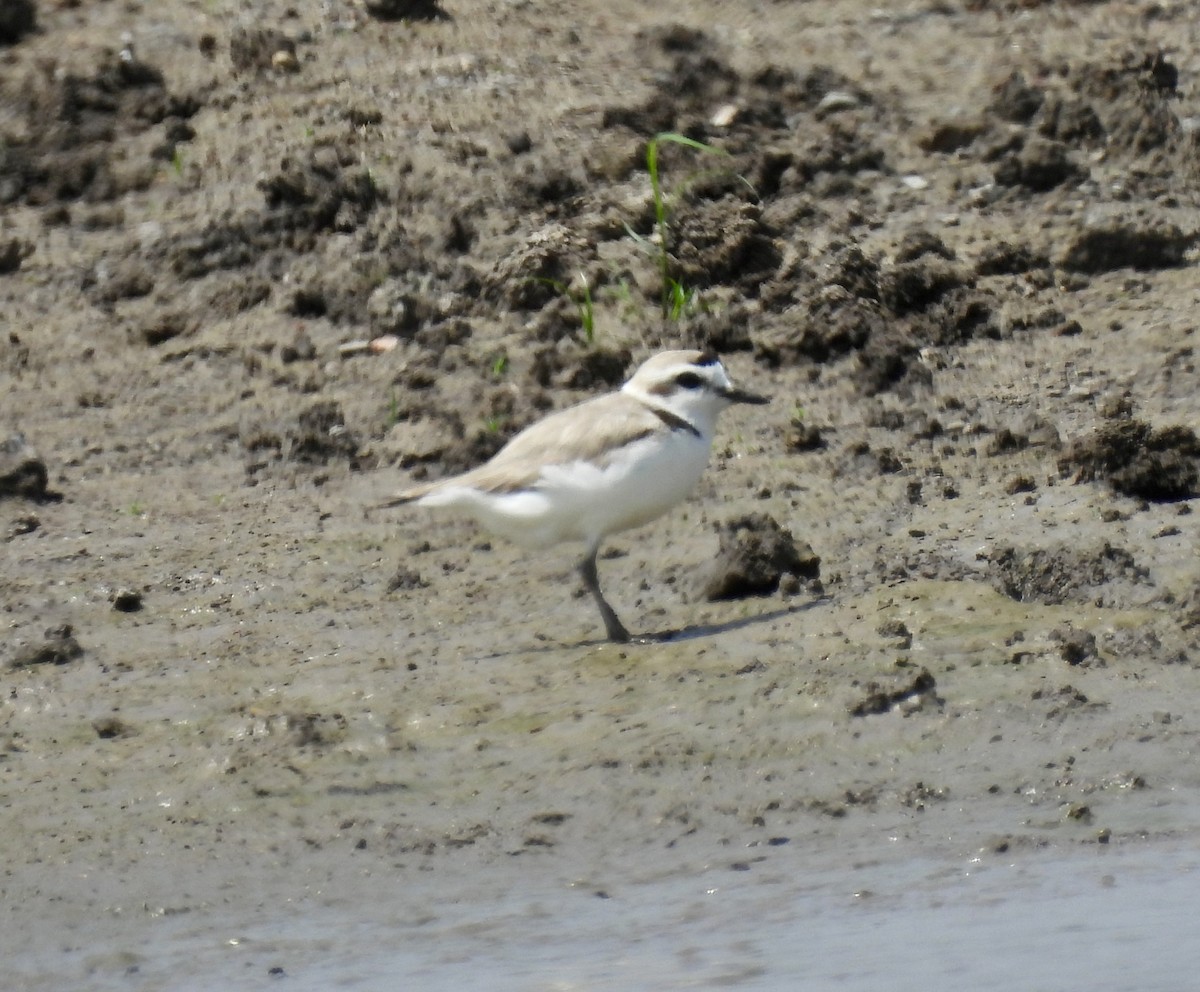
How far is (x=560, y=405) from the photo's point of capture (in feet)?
31.9

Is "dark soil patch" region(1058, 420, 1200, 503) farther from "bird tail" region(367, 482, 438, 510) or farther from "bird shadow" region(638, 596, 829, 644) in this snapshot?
"bird tail" region(367, 482, 438, 510)

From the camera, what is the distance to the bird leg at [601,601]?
772cm

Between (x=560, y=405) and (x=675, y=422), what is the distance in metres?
1.70

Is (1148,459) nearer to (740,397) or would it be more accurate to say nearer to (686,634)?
(740,397)

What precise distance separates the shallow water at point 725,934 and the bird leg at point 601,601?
165 cm

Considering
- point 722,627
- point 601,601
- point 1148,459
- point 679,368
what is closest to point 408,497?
point 601,601

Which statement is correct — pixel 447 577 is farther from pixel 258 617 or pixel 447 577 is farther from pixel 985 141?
pixel 985 141

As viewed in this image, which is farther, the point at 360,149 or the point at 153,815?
the point at 360,149

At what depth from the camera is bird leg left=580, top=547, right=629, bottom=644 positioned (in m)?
7.72

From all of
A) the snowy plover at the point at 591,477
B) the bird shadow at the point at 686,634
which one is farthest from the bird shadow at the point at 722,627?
the snowy plover at the point at 591,477

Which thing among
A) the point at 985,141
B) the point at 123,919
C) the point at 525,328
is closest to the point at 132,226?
the point at 525,328

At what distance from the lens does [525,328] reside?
1021 centimetres

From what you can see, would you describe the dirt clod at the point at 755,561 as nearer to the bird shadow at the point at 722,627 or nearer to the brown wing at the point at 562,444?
the bird shadow at the point at 722,627

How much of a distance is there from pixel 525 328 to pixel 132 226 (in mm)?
2232
